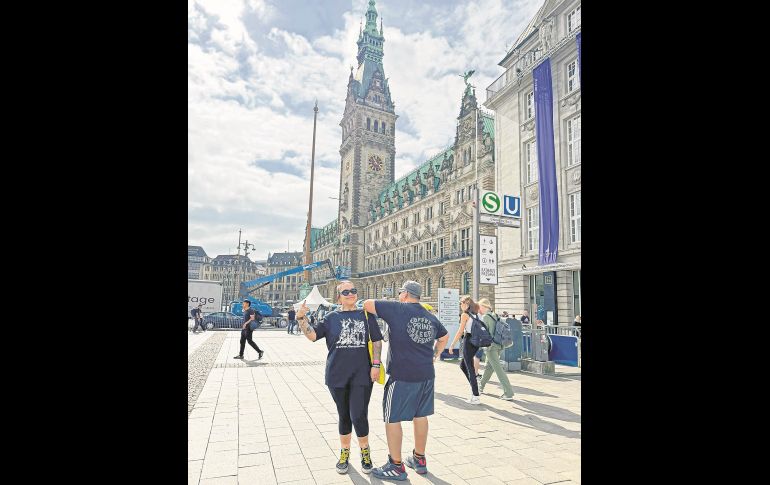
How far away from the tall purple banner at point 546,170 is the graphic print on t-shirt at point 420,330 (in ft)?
53.3

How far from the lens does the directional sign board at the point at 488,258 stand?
44.5 feet

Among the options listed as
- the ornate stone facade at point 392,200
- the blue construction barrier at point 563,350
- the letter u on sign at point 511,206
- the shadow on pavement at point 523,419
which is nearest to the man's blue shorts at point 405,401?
the shadow on pavement at point 523,419

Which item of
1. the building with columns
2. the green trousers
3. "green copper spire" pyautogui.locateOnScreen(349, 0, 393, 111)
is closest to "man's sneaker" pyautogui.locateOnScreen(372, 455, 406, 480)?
the green trousers

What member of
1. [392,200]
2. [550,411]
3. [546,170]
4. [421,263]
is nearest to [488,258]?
[550,411]

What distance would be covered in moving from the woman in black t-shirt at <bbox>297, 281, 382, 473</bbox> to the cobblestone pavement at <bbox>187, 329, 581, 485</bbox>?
1.14ft

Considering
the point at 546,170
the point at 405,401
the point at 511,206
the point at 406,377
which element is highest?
the point at 546,170

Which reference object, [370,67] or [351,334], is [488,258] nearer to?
[351,334]

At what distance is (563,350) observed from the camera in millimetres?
11672

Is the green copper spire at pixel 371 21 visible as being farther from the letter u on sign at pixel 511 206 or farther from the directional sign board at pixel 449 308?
the directional sign board at pixel 449 308

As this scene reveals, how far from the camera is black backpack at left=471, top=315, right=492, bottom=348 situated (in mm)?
7570

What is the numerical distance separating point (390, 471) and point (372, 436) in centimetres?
142

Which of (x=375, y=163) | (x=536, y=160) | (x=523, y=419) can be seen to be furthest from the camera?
(x=375, y=163)

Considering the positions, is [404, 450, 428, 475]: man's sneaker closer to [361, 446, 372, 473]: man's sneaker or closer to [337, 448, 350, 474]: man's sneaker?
[361, 446, 372, 473]: man's sneaker
